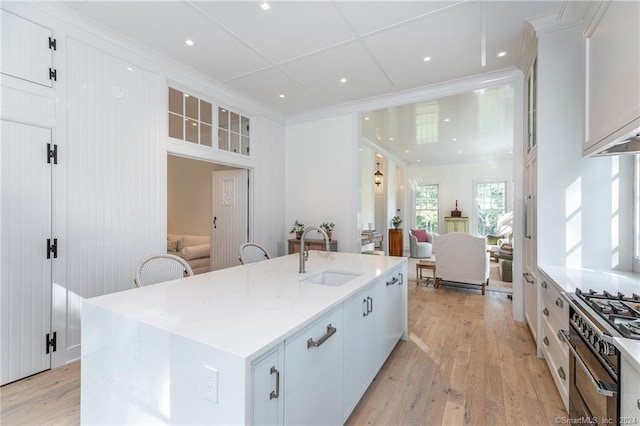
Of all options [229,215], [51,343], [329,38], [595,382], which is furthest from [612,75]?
[229,215]

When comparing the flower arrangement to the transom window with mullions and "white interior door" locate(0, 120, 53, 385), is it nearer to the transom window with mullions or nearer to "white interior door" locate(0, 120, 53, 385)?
the transom window with mullions

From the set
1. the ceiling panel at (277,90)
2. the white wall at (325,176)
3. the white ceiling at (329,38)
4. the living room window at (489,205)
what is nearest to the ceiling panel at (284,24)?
the white ceiling at (329,38)

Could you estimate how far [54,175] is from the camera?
93.1 inches

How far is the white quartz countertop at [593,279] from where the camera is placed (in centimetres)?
171

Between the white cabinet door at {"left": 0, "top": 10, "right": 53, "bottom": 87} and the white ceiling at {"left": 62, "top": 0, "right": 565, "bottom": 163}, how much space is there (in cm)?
38

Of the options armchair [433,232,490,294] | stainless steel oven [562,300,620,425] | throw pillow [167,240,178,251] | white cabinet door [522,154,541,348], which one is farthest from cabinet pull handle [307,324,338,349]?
throw pillow [167,240,178,251]

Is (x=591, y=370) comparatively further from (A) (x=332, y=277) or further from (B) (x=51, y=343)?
(B) (x=51, y=343)

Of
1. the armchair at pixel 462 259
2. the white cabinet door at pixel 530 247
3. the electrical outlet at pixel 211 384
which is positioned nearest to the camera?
the electrical outlet at pixel 211 384

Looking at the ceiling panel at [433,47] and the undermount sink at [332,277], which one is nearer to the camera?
the undermount sink at [332,277]

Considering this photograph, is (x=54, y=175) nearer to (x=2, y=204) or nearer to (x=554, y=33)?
(x=2, y=204)

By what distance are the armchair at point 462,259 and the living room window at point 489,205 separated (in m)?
5.00

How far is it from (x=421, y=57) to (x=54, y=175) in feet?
12.1

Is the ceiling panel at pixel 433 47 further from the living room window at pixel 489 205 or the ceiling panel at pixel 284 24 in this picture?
the living room window at pixel 489 205

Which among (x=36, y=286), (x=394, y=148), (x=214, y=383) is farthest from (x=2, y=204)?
(x=394, y=148)
